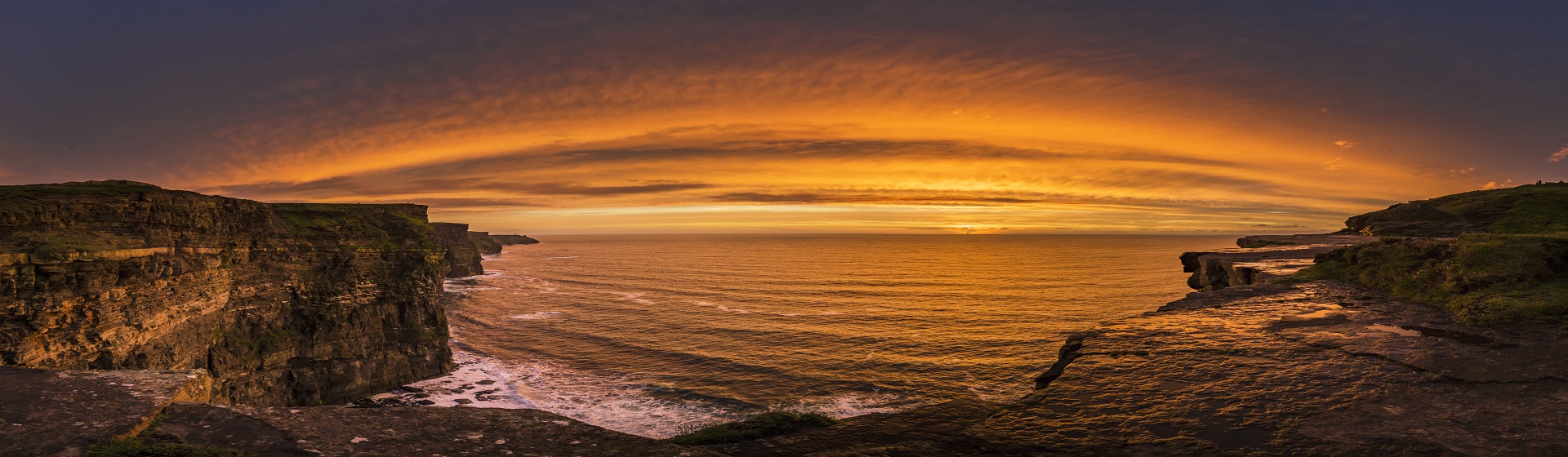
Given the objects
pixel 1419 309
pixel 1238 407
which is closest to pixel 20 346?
pixel 1238 407

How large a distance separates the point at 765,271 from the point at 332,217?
6924 cm

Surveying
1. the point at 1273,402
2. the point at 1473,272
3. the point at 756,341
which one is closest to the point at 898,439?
the point at 1273,402

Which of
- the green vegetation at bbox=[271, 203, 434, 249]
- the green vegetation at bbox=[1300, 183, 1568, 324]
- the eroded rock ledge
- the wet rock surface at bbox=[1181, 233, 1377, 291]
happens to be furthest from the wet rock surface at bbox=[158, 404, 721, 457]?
the green vegetation at bbox=[271, 203, 434, 249]

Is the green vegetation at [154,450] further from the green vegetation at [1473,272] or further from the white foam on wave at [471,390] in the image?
the white foam on wave at [471,390]

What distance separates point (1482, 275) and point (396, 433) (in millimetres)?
21392

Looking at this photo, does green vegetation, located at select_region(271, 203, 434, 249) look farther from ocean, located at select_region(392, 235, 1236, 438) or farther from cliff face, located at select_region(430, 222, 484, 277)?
cliff face, located at select_region(430, 222, 484, 277)

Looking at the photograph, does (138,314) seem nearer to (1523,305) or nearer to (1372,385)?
(1372,385)

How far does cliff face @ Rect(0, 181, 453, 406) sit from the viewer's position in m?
18.8

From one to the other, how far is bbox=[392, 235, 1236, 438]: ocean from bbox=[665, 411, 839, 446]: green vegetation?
57.7 feet

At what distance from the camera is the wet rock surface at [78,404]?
7.11 metres

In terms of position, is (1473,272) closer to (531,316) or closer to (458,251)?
(531,316)

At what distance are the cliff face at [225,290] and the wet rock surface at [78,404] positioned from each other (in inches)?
379

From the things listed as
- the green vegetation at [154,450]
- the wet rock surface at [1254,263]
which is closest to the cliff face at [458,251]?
the green vegetation at [154,450]

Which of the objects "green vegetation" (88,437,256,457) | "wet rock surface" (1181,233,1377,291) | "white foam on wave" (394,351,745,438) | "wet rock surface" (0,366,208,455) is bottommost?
"white foam on wave" (394,351,745,438)
